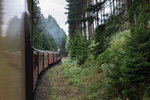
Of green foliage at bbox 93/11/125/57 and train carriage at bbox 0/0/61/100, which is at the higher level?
green foliage at bbox 93/11/125/57

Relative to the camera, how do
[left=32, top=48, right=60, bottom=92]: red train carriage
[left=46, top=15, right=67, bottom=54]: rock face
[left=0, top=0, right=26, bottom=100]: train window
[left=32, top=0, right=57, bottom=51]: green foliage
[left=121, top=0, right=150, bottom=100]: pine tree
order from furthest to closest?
1. [left=46, top=15, right=67, bottom=54]: rock face
2. [left=32, top=0, right=57, bottom=51]: green foliage
3. [left=32, top=48, right=60, bottom=92]: red train carriage
4. [left=121, top=0, right=150, bottom=100]: pine tree
5. [left=0, top=0, right=26, bottom=100]: train window

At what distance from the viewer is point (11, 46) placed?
127 centimetres

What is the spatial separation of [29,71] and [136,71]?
12.4 feet

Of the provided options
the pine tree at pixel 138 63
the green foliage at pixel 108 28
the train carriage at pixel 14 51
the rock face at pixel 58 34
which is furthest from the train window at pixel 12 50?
the rock face at pixel 58 34

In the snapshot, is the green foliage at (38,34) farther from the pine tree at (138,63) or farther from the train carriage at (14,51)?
the train carriage at (14,51)

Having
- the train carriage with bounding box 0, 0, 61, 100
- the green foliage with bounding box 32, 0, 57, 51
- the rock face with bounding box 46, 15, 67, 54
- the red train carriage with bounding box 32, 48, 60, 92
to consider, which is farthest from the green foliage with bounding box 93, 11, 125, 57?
the rock face with bounding box 46, 15, 67, 54

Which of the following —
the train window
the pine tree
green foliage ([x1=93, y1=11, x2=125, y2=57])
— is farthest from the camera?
green foliage ([x1=93, y1=11, x2=125, y2=57])

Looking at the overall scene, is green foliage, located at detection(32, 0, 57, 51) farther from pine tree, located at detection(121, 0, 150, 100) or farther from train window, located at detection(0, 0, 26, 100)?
train window, located at detection(0, 0, 26, 100)

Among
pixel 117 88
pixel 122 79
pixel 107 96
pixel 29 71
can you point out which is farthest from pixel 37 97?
pixel 29 71

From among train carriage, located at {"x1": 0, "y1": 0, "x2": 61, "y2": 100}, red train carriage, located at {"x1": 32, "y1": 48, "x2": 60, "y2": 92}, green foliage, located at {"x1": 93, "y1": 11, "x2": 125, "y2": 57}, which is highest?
green foliage, located at {"x1": 93, "y1": 11, "x2": 125, "y2": 57}

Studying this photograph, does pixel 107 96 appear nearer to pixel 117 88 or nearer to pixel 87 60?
pixel 117 88

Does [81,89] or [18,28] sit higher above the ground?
[18,28]

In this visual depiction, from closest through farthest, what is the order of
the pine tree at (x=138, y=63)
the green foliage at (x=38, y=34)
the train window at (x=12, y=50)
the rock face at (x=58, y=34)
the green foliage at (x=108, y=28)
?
1. the train window at (x=12, y=50)
2. the pine tree at (x=138, y=63)
3. the green foliage at (x=108, y=28)
4. the green foliage at (x=38, y=34)
5. the rock face at (x=58, y=34)

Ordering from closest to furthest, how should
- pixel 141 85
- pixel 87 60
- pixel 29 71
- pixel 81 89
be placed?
pixel 29 71 < pixel 141 85 < pixel 81 89 < pixel 87 60
